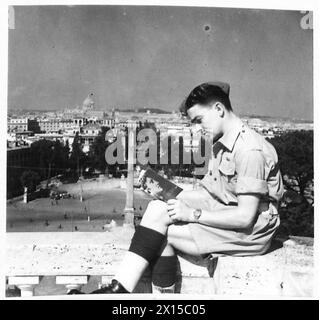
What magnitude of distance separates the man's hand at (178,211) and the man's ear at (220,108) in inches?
31.2

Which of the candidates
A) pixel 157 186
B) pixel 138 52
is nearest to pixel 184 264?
pixel 157 186

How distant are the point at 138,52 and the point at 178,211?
1429 millimetres

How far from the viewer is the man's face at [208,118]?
3.98m

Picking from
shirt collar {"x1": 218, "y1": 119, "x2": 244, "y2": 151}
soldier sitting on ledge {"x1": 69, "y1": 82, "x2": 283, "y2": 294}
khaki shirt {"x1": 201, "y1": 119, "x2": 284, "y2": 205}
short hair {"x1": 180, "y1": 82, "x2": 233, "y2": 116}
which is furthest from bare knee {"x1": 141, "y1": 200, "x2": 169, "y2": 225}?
short hair {"x1": 180, "y1": 82, "x2": 233, "y2": 116}

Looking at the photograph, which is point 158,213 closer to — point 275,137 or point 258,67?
point 275,137

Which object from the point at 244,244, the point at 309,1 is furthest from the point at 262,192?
the point at 309,1

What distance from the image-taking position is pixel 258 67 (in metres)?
4.25

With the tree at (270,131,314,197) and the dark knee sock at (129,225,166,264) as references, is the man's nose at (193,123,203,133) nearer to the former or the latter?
the tree at (270,131,314,197)

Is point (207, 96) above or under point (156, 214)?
above

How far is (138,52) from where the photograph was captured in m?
4.21

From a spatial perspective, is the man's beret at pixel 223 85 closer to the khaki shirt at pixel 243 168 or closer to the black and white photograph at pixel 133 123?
the black and white photograph at pixel 133 123

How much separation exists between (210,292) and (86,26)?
2431 mm

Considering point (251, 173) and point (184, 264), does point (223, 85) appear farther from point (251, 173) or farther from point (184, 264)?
point (184, 264)

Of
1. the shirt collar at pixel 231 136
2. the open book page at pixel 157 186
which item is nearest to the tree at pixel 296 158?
the shirt collar at pixel 231 136
